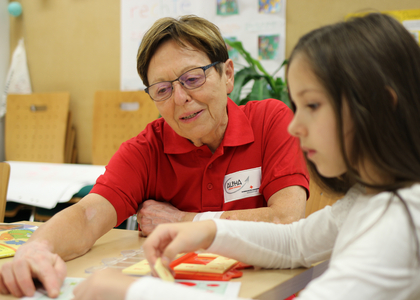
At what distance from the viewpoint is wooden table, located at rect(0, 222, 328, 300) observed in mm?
682

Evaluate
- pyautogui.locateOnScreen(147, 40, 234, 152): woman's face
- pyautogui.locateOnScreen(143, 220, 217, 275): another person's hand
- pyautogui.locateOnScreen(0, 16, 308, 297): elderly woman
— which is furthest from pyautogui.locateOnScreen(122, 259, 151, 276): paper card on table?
pyautogui.locateOnScreen(147, 40, 234, 152): woman's face

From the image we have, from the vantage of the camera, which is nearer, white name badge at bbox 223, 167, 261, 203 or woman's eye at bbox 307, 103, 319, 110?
woman's eye at bbox 307, 103, 319, 110

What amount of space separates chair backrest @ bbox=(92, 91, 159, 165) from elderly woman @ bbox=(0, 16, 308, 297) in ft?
4.79

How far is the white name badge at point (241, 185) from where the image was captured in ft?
3.89

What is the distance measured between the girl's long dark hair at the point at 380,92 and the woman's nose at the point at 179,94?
612 mm

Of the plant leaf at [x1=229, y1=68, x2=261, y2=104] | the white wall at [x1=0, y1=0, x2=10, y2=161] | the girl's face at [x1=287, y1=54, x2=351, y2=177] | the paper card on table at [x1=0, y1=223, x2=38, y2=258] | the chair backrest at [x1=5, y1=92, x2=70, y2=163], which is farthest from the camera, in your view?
the white wall at [x1=0, y1=0, x2=10, y2=161]

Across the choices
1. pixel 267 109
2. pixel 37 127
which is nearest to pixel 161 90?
pixel 267 109

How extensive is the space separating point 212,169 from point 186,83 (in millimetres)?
278

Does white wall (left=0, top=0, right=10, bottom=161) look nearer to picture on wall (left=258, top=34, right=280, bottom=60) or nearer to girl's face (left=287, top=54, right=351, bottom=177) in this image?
picture on wall (left=258, top=34, right=280, bottom=60)

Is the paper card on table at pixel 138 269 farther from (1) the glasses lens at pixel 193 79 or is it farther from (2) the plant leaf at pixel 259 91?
(2) the plant leaf at pixel 259 91

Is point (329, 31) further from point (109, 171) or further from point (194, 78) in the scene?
point (109, 171)

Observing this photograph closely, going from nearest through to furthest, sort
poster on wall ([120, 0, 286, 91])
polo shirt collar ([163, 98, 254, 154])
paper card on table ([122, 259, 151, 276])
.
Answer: paper card on table ([122, 259, 151, 276])
polo shirt collar ([163, 98, 254, 154])
poster on wall ([120, 0, 286, 91])

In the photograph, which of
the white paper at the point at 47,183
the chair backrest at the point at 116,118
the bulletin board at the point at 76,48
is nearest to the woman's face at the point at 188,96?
the white paper at the point at 47,183

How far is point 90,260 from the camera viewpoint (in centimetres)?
90
